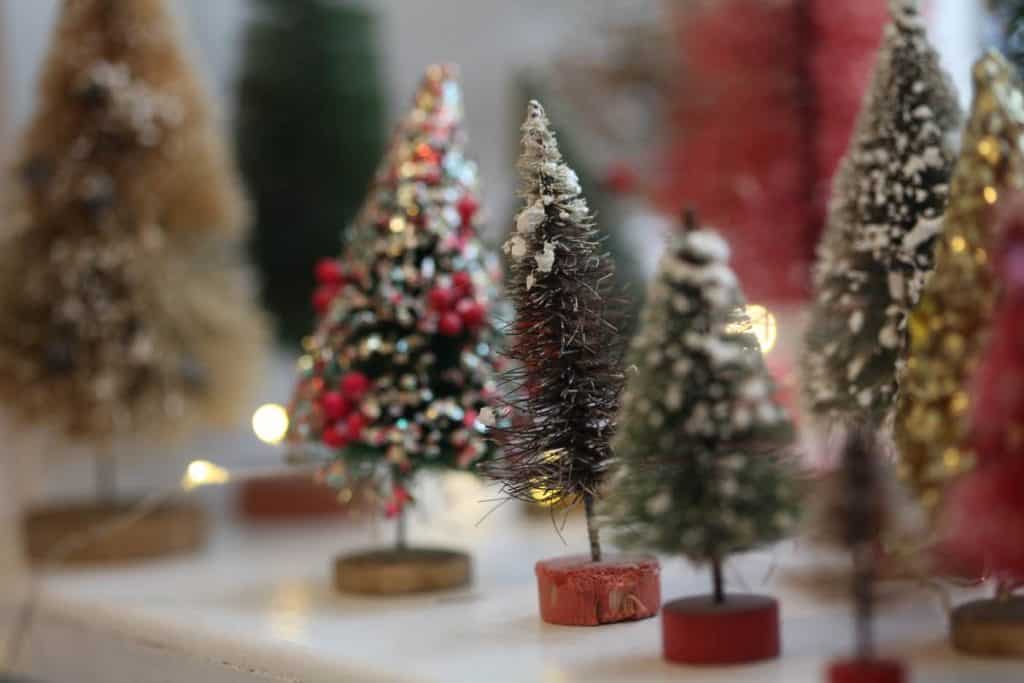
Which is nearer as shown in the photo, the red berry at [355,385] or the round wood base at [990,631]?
the round wood base at [990,631]

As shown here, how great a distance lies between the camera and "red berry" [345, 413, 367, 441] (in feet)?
4.65

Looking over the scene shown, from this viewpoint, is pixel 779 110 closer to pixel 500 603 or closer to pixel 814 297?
pixel 814 297

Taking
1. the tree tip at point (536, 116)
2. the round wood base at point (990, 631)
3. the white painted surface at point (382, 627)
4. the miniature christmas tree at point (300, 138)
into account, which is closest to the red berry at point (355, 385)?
the white painted surface at point (382, 627)

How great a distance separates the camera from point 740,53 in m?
1.92

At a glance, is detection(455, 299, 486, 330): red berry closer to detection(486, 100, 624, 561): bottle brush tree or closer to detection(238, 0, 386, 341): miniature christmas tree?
detection(486, 100, 624, 561): bottle brush tree

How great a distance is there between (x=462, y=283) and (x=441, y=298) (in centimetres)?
3

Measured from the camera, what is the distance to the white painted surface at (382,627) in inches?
37.0

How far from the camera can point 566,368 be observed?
3.70 feet

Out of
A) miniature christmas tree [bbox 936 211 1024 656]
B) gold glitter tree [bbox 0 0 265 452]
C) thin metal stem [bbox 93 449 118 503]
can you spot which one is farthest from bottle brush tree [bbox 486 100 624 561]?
thin metal stem [bbox 93 449 118 503]

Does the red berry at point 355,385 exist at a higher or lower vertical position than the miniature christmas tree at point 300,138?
lower

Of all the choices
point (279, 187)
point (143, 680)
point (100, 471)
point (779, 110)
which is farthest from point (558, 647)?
point (279, 187)

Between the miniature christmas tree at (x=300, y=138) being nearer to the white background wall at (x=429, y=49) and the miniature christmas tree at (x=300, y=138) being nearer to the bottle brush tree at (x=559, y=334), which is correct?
the white background wall at (x=429, y=49)

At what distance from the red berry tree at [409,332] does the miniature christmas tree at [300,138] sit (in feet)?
2.54

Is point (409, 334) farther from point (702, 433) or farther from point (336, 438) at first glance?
point (702, 433)
